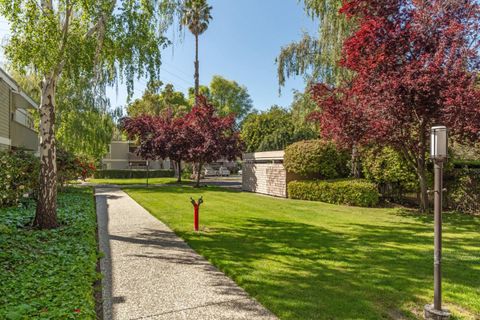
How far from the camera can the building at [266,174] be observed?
16.4 metres

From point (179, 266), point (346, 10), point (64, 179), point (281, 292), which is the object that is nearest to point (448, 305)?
point (281, 292)

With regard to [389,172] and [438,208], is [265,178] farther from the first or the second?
[438,208]

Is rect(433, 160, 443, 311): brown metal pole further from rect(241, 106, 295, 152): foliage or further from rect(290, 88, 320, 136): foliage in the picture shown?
rect(241, 106, 295, 152): foliage

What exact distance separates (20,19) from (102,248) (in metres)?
4.59

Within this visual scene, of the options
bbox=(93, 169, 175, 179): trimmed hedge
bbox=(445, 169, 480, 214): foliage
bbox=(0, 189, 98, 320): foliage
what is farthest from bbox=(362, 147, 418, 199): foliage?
bbox=(93, 169, 175, 179): trimmed hedge

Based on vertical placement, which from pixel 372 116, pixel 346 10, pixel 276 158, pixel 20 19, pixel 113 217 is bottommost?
pixel 113 217

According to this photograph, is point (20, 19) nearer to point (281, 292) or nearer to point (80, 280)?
point (80, 280)

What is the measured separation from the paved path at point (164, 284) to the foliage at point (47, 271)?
29 centimetres

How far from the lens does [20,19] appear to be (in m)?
5.95

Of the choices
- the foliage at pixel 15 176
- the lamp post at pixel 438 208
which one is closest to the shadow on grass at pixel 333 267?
the lamp post at pixel 438 208

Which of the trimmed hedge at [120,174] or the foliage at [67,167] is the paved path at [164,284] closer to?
the foliage at [67,167]

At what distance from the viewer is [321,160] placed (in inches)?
581

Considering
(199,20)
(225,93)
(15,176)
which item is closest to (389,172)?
(15,176)

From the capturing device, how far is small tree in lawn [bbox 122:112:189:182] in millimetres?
23359
